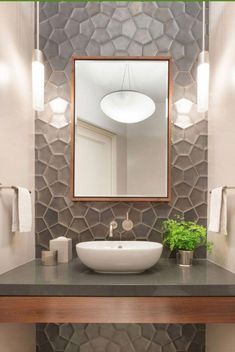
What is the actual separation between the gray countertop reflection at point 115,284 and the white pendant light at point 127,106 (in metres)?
1.07

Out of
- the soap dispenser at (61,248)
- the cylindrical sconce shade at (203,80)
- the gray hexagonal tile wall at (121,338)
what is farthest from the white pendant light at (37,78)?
the gray hexagonal tile wall at (121,338)

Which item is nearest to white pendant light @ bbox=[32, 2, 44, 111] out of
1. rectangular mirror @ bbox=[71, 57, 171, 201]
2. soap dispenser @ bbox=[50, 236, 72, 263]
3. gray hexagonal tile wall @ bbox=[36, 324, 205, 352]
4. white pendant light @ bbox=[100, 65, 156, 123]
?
rectangular mirror @ bbox=[71, 57, 171, 201]

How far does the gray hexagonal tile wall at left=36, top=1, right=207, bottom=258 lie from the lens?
221cm

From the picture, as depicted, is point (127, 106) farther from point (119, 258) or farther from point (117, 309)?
point (117, 309)

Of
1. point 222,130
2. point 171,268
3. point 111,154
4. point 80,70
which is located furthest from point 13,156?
point 222,130

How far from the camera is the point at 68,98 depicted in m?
2.25

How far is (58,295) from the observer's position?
1469 mm

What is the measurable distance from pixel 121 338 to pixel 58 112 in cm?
163

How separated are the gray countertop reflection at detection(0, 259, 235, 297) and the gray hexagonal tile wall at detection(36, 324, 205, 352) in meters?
0.68

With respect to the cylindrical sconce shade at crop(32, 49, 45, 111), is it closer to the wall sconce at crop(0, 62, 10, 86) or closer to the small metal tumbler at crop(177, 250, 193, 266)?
the wall sconce at crop(0, 62, 10, 86)

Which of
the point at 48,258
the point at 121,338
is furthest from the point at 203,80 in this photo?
the point at 121,338

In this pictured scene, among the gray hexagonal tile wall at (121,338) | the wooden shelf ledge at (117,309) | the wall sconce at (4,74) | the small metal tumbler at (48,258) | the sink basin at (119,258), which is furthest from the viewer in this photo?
the gray hexagonal tile wall at (121,338)

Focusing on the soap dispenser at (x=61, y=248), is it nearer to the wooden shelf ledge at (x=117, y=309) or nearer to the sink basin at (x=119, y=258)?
the sink basin at (x=119, y=258)

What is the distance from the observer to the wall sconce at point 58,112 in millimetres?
2248
